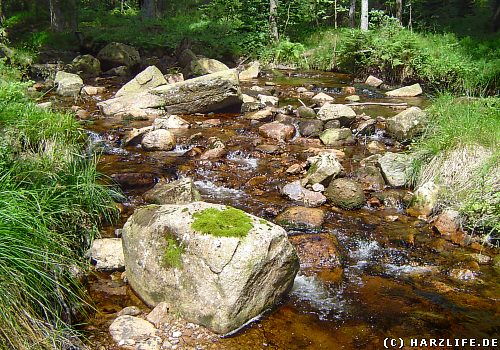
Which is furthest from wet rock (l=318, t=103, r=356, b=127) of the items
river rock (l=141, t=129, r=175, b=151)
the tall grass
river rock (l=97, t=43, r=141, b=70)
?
river rock (l=97, t=43, r=141, b=70)

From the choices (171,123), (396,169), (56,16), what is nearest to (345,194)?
(396,169)

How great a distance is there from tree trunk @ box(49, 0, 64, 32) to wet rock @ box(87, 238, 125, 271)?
19570mm

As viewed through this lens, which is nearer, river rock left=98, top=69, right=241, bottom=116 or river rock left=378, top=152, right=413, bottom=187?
river rock left=378, top=152, right=413, bottom=187

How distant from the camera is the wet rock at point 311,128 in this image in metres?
9.62

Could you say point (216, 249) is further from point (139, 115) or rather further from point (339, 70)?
point (339, 70)

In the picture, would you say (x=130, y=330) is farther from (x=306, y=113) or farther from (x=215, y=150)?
(x=306, y=113)

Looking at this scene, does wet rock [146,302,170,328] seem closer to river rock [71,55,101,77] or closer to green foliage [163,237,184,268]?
green foliage [163,237,184,268]

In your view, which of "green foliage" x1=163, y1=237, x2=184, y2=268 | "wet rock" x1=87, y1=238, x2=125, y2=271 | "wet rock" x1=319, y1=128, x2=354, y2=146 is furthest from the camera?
"wet rock" x1=319, y1=128, x2=354, y2=146

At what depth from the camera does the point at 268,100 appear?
40.5ft

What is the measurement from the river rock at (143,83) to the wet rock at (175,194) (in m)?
7.00

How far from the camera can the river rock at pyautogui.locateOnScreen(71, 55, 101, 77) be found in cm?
1673

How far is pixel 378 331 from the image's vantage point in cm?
387

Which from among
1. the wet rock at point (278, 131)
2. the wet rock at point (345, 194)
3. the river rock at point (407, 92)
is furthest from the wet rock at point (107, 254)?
the river rock at point (407, 92)

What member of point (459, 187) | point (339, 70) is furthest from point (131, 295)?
point (339, 70)
